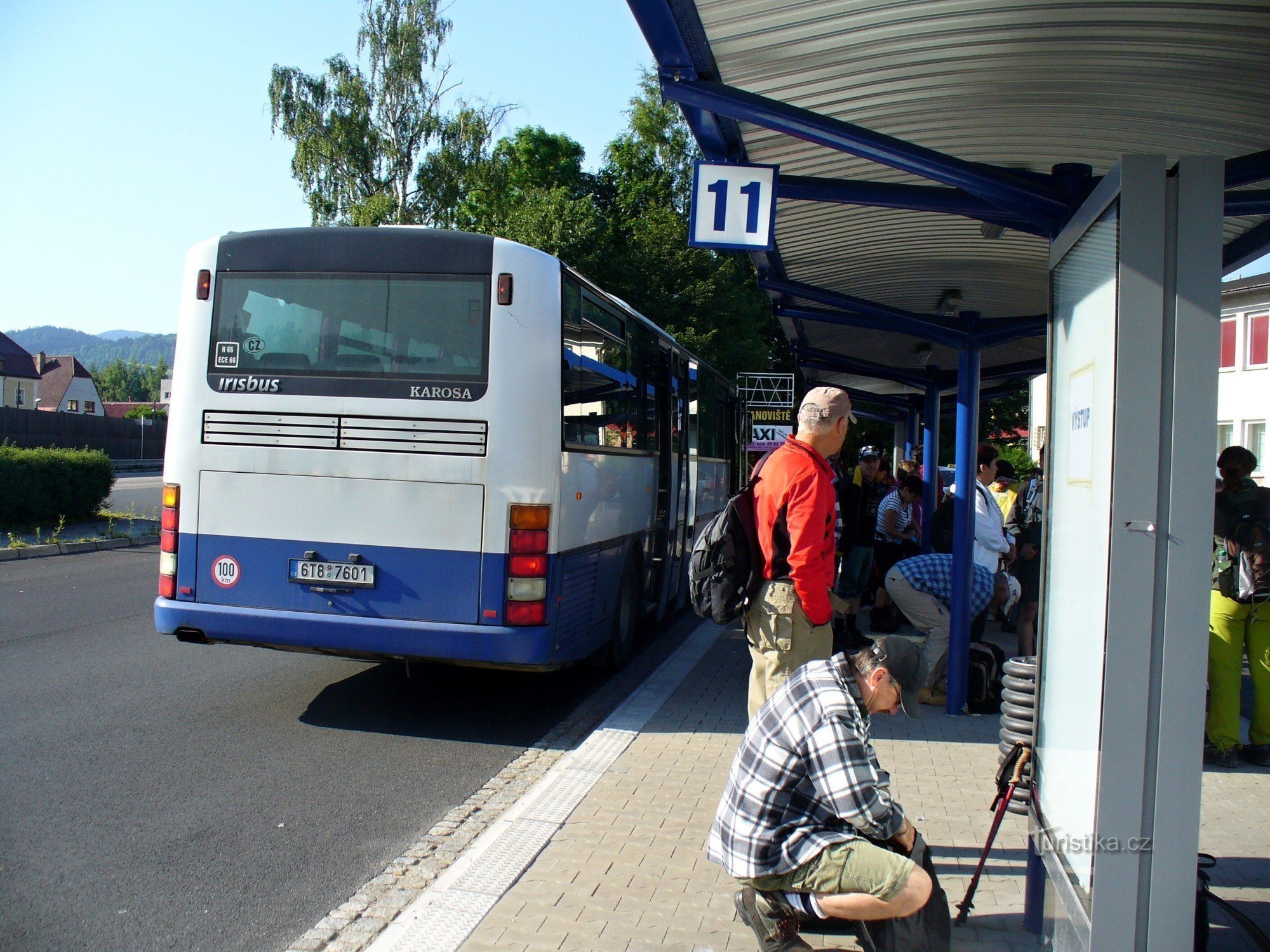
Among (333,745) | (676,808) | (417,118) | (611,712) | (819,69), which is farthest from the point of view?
(417,118)

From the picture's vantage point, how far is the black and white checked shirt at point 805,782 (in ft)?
10.7

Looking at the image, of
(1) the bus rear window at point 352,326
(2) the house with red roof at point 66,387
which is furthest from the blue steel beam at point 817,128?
(2) the house with red roof at point 66,387

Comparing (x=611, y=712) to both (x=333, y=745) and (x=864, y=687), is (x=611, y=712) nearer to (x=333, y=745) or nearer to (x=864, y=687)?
(x=333, y=745)

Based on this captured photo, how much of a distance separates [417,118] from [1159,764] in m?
35.2

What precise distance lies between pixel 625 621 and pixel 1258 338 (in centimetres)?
3177

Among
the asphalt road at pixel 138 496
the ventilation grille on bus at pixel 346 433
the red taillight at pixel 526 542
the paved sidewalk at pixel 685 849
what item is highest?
the ventilation grille on bus at pixel 346 433

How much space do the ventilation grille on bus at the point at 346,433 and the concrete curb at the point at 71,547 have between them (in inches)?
432

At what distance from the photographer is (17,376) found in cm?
9225

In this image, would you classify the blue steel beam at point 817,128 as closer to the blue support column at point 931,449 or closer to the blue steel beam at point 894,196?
the blue steel beam at point 894,196

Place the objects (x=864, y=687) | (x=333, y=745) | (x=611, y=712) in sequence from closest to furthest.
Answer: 1. (x=864, y=687)
2. (x=333, y=745)
3. (x=611, y=712)

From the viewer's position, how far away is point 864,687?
3.34m

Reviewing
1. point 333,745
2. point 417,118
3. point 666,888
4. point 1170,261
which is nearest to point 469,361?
point 333,745

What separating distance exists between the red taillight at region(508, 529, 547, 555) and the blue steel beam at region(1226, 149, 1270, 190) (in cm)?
413

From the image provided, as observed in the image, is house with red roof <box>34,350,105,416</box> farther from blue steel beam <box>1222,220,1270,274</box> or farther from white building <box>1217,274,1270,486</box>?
blue steel beam <box>1222,220,1270,274</box>
